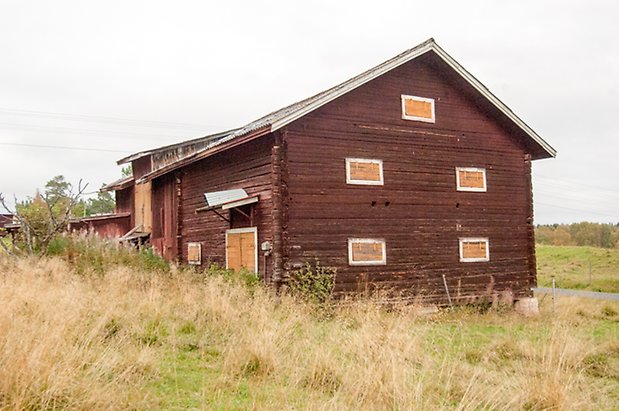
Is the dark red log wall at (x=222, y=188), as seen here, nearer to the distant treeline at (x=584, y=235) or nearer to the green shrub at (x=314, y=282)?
the green shrub at (x=314, y=282)

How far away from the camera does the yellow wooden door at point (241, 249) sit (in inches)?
616

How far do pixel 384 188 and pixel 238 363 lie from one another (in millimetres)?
10201

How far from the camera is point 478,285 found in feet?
57.5

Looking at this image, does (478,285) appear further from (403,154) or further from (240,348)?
(240,348)

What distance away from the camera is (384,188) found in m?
15.9

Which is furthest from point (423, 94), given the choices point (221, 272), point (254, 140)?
point (221, 272)

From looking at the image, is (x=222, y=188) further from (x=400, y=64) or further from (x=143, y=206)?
(x=143, y=206)

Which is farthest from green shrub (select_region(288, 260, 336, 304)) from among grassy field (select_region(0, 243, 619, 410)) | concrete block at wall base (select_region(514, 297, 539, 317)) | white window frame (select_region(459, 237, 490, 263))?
concrete block at wall base (select_region(514, 297, 539, 317))

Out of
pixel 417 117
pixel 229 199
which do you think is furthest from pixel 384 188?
pixel 229 199

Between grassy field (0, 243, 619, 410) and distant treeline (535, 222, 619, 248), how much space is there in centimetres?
6356

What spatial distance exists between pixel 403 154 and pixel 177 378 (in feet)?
37.9

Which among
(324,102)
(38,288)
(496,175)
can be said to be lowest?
(38,288)

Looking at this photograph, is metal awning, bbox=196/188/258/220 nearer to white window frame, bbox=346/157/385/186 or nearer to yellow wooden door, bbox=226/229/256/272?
yellow wooden door, bbox=226/229/256/272

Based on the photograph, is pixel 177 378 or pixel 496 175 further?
pixel 496 175
